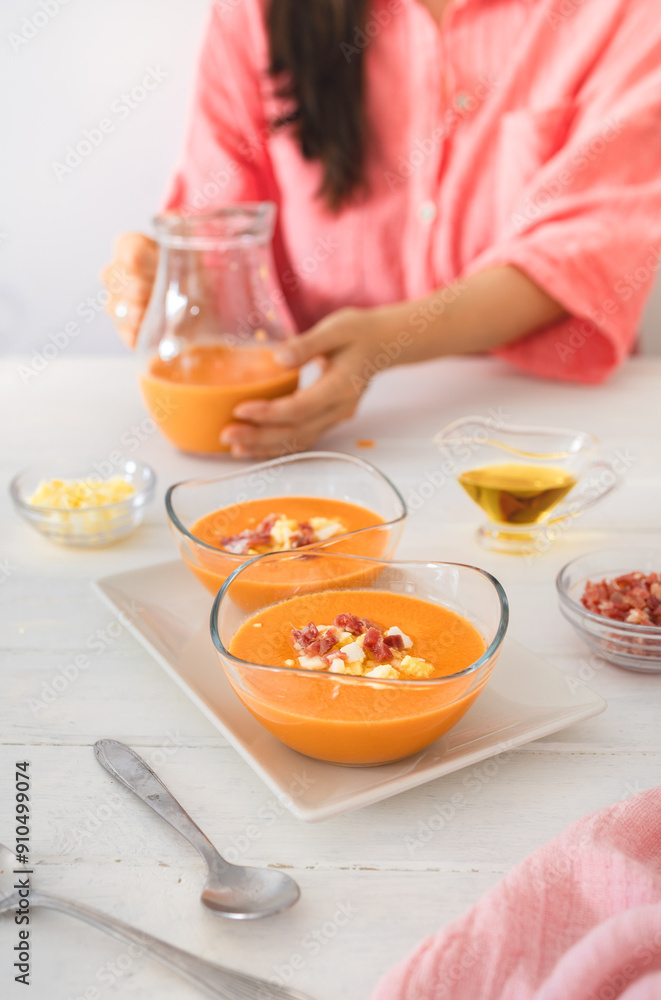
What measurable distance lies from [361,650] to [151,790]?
0.20 meters

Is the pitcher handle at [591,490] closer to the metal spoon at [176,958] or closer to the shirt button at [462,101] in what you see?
the metal spoon at [176,958]

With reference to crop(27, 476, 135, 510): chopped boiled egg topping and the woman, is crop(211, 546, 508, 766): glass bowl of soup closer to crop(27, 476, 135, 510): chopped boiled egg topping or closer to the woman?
crop(27, 476, 135, 510): chopped boiled egg topping

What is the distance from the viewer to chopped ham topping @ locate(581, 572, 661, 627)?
2.88 ft

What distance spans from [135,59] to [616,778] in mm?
2640

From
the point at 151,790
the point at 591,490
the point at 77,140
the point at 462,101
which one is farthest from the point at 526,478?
the point at 77,140

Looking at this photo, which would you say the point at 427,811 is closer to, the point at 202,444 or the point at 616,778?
the point at 616,778

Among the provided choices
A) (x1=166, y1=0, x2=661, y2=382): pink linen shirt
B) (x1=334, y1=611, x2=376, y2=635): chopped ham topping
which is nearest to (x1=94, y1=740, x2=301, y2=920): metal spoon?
(x1=334, y1=611, x2=376, y2=635): chopped ham topping

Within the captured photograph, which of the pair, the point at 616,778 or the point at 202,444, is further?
the point at 202,444

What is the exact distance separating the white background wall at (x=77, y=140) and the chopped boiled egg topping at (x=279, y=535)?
7.04ft

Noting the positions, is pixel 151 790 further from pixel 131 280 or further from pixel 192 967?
pixel 131 280

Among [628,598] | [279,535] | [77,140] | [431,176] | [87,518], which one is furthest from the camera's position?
[77,140]

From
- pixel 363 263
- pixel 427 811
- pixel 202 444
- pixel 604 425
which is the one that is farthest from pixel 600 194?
pixel 427 811

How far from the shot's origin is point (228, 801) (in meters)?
0.72

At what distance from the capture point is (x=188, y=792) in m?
0.73
